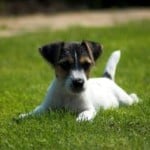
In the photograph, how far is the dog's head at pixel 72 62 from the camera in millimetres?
8703

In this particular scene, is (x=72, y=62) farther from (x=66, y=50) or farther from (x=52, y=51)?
(x=52, y=51)

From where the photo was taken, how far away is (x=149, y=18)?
2322 centimetres

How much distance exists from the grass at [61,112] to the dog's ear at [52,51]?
694 mm

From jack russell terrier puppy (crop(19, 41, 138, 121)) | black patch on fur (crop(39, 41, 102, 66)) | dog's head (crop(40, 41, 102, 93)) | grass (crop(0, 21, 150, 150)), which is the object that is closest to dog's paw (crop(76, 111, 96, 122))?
jack russell terrier puppy (crop(19, 41, 138, 121))

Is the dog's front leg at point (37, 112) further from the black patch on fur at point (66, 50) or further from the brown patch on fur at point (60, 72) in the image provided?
the black patch on fur at point (66, 50)

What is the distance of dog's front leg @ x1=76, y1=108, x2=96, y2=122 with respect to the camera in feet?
28.1

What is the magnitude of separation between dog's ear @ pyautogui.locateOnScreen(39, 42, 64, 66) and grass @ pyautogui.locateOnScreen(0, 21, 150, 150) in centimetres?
69

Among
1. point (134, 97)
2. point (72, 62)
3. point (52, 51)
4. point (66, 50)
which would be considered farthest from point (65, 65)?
point (134, 97)

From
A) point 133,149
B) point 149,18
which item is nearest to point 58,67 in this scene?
point 133,149

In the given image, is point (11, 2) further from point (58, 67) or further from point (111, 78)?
point (58, 67)

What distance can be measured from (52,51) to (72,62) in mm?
461

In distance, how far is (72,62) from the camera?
874cm

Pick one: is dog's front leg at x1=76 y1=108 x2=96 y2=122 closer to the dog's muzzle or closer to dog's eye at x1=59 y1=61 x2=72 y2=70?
the dog's muzzle

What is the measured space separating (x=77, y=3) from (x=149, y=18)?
3463mm
